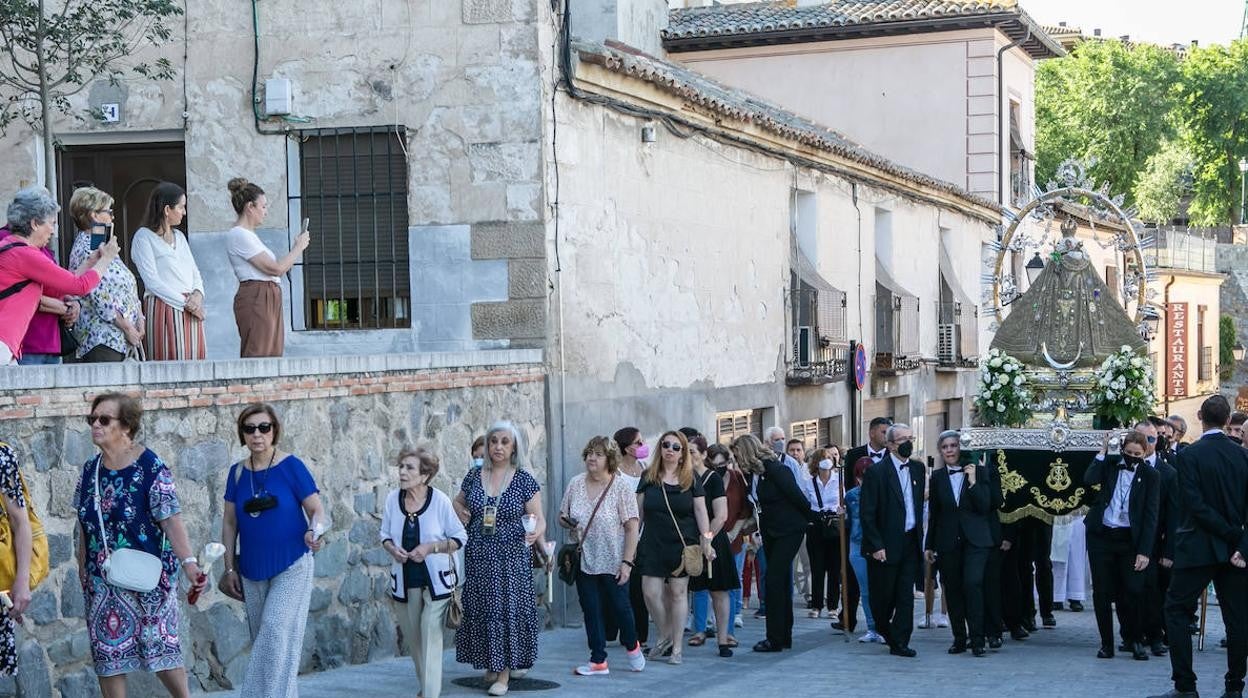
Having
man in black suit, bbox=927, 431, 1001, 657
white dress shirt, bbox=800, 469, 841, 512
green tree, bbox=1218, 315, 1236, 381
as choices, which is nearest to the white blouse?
man in black suit, bbox=927, 431, 1001, 657

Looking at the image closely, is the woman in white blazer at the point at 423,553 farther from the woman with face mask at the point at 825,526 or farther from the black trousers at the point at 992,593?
the woman with face mask at the point at 825,526

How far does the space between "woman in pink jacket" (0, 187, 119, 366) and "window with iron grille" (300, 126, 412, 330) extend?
5.29 m

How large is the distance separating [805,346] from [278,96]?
872 centimetres

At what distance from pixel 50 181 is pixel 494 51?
12.2 feet

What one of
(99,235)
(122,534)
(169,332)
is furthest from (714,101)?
(122,534)

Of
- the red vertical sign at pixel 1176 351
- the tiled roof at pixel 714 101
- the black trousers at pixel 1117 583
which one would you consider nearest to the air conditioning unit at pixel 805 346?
the tiled roof at pixel 714 101

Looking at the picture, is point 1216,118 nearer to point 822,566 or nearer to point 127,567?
point 822,566

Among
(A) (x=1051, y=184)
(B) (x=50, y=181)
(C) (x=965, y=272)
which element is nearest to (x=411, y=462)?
(B) (x=50, y=181)

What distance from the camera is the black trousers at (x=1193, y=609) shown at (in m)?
10.5

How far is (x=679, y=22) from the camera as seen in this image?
32.1 meters

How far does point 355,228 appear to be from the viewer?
15.0m

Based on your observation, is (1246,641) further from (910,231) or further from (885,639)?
(910,231)

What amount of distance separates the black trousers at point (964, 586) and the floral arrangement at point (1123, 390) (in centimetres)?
292

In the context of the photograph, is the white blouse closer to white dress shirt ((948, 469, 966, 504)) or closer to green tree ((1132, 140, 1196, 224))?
white dress shirt ((948, 469, 966, 504))
